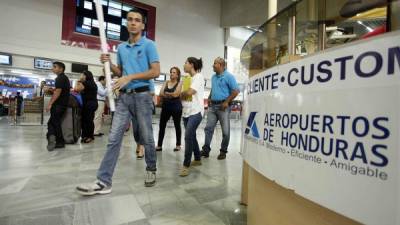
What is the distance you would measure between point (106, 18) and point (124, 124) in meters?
9.12

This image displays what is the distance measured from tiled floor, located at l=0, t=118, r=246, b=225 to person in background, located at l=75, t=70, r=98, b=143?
1442 millimetres

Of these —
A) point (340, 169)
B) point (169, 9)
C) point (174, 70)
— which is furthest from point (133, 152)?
point (169, 9)

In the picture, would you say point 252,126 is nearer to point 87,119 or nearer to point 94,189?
point 94,189

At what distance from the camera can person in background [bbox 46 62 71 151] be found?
405cm

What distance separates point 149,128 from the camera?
7.54 ft

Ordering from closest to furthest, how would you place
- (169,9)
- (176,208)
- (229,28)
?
1. (176,208)
2. (169,9)
3. (229,28)

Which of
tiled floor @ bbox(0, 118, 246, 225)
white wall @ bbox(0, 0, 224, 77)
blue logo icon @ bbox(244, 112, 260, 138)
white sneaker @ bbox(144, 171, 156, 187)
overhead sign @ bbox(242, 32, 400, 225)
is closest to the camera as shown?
overhead sign @ bbox(242, 32, 400, 225)

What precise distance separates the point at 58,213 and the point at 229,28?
13.7 m

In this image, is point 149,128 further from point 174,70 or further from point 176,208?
point 174,70

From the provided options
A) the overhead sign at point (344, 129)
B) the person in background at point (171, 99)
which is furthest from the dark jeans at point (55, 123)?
the overhead sign at point (344, 129)

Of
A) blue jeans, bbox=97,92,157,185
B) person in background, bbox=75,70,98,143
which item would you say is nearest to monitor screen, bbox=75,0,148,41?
person in background, bbox=75,70,98,143

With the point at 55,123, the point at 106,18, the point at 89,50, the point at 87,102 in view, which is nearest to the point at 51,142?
the point at 55,123

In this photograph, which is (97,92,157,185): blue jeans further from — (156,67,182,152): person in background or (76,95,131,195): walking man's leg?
(156,67,182,152): person in background

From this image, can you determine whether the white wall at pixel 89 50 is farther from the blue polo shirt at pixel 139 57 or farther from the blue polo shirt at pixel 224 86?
the blue polo shirt at pixel 139 57
